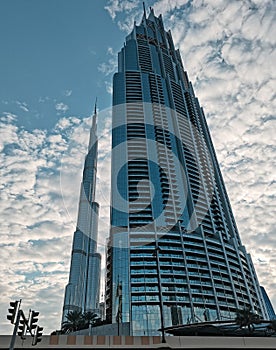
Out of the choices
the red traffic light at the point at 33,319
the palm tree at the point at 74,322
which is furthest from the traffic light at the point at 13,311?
the palm tree at the point at 74,322

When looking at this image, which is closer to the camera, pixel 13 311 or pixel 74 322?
pixel 13 311

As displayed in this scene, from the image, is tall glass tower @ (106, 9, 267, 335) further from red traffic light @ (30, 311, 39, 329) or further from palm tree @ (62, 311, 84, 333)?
red traffic light @ (30, 311, 39, 329)

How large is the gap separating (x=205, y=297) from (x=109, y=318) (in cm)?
2865

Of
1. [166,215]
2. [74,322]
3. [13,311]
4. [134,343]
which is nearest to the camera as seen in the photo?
[13,311]

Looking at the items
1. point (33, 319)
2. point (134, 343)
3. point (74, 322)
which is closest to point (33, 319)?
point (33, 319)

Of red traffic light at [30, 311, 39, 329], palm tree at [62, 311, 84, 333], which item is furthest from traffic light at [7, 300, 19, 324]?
palm tree at [62, 311, 84, 333]

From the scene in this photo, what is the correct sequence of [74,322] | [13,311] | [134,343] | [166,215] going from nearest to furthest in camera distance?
[13,311], [134,343], [74,322], [166,215]

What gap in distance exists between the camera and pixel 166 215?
115812 millimetres

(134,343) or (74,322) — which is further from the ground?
(74,322)

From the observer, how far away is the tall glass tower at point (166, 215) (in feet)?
300

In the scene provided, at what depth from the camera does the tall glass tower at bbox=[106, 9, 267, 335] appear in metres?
91.5

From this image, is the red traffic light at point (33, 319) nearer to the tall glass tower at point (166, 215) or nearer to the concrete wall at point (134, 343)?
the concrete wall at point (134, 343)

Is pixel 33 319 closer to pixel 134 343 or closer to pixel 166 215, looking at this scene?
pixel 134 343

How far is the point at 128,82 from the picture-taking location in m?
160
